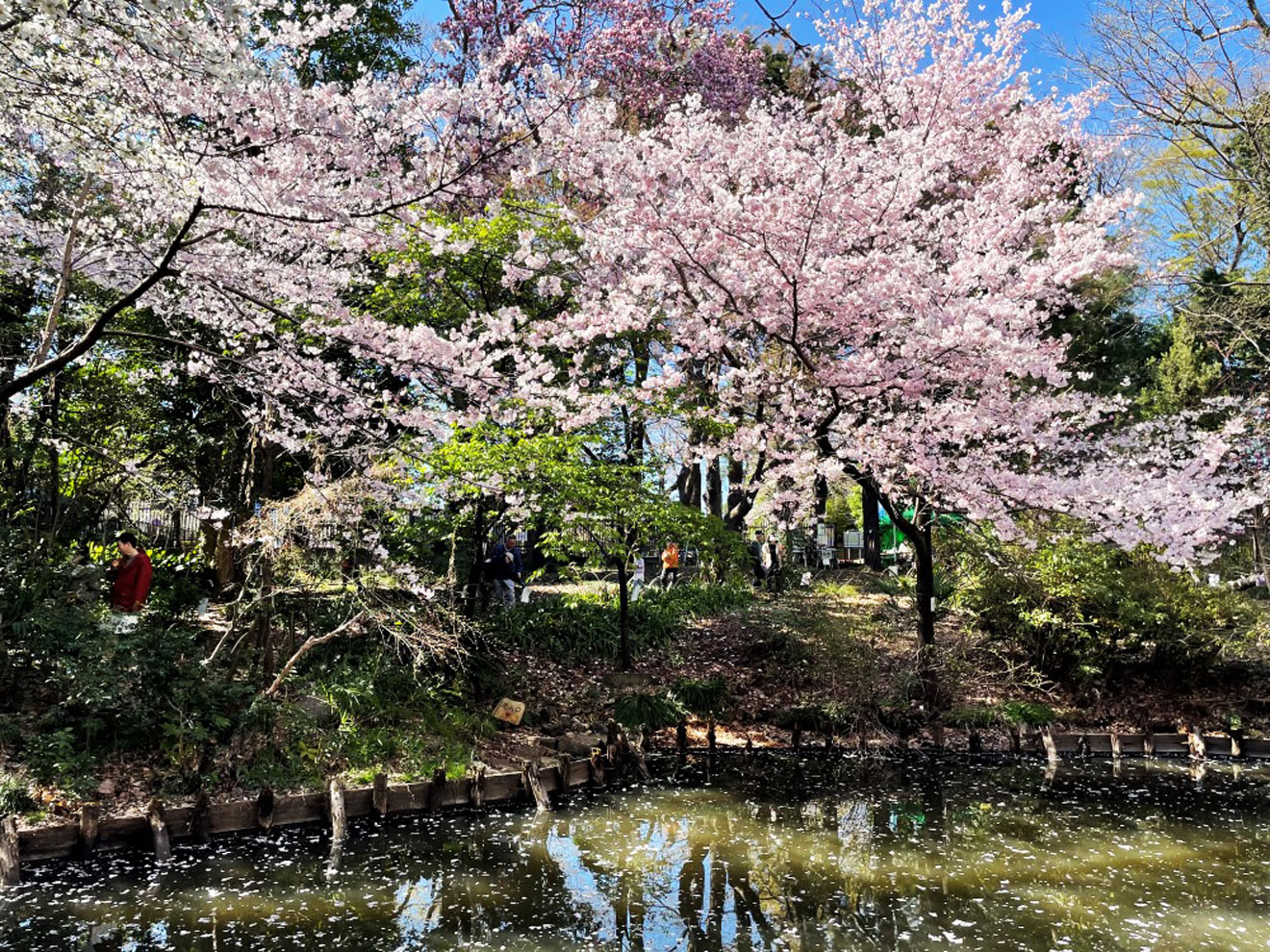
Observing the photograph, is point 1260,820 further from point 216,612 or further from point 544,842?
point 216,612

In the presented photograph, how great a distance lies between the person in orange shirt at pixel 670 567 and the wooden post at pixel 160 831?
10.6 meters

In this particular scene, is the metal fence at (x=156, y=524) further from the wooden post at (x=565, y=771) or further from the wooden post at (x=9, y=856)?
the wooden post at (x=565, y=771)

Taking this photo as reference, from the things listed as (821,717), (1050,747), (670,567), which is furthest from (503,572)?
(1050,747)

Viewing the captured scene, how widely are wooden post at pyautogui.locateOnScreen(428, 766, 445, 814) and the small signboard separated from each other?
1.87 metres

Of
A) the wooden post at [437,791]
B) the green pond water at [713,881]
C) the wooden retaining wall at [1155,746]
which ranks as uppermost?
the wooden post at [437,791]

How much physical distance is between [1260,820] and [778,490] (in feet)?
21.2

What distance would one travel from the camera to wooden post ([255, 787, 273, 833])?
707 centimetres

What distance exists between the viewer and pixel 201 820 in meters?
6.80

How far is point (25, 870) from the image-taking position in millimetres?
Result: 6086

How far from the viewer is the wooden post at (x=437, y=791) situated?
7883mm

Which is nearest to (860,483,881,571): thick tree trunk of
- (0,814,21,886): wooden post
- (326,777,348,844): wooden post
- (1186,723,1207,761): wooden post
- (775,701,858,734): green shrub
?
(1186,723,1207,761): wooden post

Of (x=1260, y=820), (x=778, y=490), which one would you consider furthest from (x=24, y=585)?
(x=1260, y=820)

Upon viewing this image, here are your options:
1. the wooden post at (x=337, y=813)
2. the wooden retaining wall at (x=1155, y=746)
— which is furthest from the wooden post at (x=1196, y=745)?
the wooden post at (x=337, y=813)

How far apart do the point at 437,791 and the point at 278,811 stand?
135 cm
